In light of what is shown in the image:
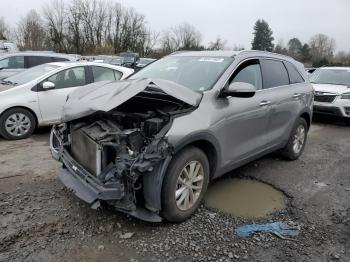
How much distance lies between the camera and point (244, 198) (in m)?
4.48

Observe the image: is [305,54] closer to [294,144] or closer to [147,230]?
[294,144]

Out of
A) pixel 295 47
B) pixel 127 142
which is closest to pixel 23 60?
pixel 127 142

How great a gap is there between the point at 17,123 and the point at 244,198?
4.64 m

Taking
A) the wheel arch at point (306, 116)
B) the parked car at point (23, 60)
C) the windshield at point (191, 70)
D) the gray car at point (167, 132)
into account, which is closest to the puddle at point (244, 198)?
the gray car at point (167, 132)

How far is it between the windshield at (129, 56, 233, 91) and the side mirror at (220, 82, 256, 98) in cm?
19

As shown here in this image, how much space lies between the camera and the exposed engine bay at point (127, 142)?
320cm

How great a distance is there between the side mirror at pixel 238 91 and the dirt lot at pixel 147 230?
133 centimetres

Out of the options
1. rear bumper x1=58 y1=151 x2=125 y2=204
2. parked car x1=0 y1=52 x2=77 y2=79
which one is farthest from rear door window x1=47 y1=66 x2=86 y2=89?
parked car x1=0 y1=52 x2=77 y2=79

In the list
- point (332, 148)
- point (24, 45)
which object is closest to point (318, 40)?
point (24, 45)

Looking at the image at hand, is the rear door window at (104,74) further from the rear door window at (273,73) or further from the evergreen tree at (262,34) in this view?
the evergreen tree at (262,34)

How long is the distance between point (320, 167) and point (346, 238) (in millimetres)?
2394

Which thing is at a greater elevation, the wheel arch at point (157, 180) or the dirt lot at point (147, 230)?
the wheel arch at point (157, 180)

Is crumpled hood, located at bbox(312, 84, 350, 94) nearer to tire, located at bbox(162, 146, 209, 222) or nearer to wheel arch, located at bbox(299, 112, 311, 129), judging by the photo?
wheel arch, located at bbox(299, 112, 311, 129)

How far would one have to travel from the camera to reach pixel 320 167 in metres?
5.90
